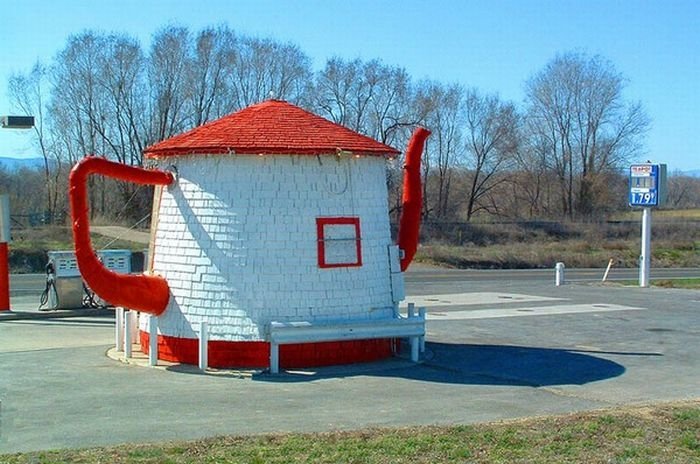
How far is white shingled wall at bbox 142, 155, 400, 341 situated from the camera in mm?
13812

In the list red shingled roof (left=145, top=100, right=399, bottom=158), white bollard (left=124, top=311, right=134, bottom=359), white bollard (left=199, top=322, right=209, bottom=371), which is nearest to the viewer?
white bollard (left=199, top=322, right=209, bottom=371)

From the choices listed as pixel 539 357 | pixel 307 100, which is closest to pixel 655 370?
pixel 539 357

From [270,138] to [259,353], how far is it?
10.6ft

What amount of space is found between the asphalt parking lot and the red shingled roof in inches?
129

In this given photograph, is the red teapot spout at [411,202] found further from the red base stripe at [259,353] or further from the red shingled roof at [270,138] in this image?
the red base stripe at [259,353]

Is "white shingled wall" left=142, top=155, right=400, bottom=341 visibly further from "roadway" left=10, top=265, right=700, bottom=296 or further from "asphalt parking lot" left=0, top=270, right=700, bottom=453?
"roadway" left=10, top=265, right=700, bottom=296

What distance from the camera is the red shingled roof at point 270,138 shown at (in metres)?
14.0

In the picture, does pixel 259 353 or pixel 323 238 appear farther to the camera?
pixel 323 238

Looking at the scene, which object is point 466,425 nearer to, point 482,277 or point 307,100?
point 482,277

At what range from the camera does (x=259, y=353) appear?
1377 centimetres

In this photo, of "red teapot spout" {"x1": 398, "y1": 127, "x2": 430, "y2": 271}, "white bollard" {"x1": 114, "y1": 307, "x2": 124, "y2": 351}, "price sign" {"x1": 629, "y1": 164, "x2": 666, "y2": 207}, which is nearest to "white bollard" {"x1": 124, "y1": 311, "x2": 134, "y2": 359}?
"white bollard" {"x1": 114, "y1": 307, "x2": 124, "y2": 351}

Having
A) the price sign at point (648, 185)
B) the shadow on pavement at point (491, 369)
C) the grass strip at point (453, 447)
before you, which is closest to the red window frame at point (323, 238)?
the shadow on pavement at point (491, 369)

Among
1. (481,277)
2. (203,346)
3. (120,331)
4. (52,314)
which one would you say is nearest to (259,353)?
(203,346)

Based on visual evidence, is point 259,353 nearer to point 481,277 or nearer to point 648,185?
point 648,185
